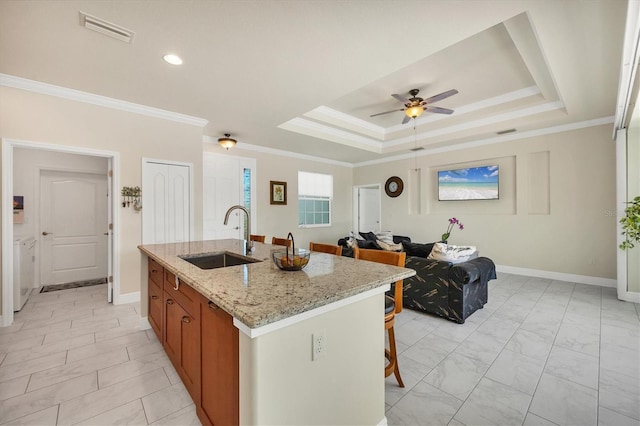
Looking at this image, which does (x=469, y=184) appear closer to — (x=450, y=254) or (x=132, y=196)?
(x=450, y=254)

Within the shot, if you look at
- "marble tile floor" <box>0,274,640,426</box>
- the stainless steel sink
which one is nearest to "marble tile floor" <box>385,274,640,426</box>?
"marble tile floor" <box>0,274,640,426</box>

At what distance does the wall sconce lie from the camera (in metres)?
3.67

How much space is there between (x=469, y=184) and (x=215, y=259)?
17.1 feet

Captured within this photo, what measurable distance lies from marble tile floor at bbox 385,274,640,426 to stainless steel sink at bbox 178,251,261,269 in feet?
4.90

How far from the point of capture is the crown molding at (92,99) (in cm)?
295

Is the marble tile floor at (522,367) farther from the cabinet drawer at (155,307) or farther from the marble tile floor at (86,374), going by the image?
the cabinet drawer at (155,307)

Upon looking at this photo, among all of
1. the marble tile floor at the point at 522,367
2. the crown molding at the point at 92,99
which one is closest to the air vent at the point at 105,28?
the crown molding at the point at 92,99

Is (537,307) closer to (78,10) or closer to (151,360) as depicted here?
(151,360)

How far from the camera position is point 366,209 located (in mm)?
8070

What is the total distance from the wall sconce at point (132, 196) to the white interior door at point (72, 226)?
1.84 meters

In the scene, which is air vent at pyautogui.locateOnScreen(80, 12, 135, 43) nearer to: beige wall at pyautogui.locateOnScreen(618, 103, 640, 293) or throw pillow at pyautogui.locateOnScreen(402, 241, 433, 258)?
throw pillow at pyautogui.locateOnScreen(402, 241, 433, 258)

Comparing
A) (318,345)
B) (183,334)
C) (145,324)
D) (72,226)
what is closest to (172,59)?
(183,334)

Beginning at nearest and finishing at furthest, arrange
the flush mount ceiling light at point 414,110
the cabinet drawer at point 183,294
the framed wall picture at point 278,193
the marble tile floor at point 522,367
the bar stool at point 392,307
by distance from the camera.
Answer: the cabinet drawer at point 183,294, the marble tile floor at point 522,367, the bar stool at point 392,307, the flush mount ceiling light at point 414,110, the framed wall picture at point 278,193

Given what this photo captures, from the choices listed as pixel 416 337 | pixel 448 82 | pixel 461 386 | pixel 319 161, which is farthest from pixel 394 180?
pixel 461 386
